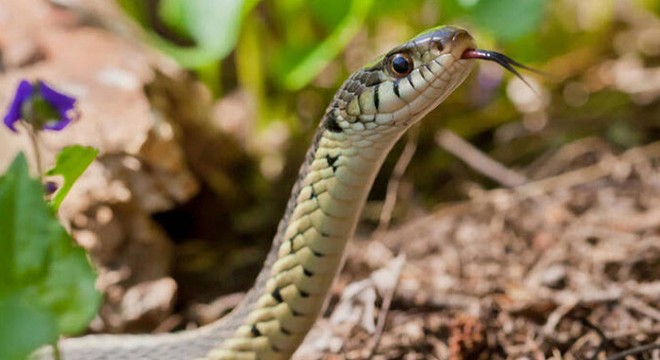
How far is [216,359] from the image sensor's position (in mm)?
1444

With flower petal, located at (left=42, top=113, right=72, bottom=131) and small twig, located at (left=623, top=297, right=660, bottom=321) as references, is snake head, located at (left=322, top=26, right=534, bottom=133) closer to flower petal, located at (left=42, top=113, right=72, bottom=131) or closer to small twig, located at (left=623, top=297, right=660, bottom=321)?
flower petal, located at (left=42, top=113, right=72, bottom=131)

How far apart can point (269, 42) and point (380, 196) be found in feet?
1.70

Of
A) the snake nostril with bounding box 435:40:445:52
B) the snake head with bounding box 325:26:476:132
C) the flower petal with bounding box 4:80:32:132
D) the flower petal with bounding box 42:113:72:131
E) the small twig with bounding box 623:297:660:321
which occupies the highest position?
the snake nostril with bounding box 435:40:445:52

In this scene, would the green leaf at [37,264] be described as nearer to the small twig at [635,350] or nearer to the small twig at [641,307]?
the small twig at [635,350]

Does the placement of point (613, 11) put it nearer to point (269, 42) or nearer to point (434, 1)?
point (434, 1)

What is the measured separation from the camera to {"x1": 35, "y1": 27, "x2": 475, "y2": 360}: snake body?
4.19 ft

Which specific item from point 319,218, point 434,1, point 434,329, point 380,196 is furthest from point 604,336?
point 434,1

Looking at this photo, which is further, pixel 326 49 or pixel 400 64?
pixel 326 49

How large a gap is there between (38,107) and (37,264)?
0.89 feet

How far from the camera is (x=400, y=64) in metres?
1.30

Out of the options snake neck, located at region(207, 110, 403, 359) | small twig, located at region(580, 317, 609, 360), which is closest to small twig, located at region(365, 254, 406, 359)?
snake neck, located at region(207, 110, 403, 359)

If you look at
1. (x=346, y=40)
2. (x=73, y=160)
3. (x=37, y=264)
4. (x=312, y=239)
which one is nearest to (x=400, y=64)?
(x=312, y=239)

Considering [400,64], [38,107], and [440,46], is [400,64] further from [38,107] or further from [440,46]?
[38,107]

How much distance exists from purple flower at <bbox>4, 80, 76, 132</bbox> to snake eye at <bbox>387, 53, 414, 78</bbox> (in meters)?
0.46
